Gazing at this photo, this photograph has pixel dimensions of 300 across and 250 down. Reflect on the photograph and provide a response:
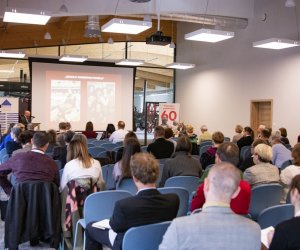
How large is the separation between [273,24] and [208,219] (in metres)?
10.4

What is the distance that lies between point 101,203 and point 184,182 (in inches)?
49.4

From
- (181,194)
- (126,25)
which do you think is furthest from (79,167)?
(126,25)

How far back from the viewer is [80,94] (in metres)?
13.7

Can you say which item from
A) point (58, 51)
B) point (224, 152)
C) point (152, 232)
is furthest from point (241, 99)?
point (152, 232)

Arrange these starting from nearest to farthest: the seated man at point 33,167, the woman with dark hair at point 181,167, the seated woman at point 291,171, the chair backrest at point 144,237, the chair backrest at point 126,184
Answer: the chair backrest at point 144,237 → the seated man at point 33,167 → the seated woman at point 291,171 → the chair backrest at point 126,184 → the woman with dark hair at point 181,167

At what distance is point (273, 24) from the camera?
1109cm

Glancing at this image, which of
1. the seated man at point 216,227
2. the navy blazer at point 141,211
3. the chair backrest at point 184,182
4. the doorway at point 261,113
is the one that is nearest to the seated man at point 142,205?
the navy blazer at point 141,211

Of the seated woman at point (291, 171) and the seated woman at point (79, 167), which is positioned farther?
the seated woman at point (291, 171)

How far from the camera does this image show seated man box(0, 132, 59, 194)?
3615 mm

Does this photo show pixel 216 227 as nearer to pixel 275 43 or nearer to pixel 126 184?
pixel 126 184

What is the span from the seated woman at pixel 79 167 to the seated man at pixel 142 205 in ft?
3.90

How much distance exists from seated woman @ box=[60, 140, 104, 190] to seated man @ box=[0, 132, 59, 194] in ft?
0.36

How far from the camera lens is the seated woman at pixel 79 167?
151 inches

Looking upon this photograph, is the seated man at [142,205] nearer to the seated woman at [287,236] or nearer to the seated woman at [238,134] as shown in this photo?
the seated woman at [287,236]
